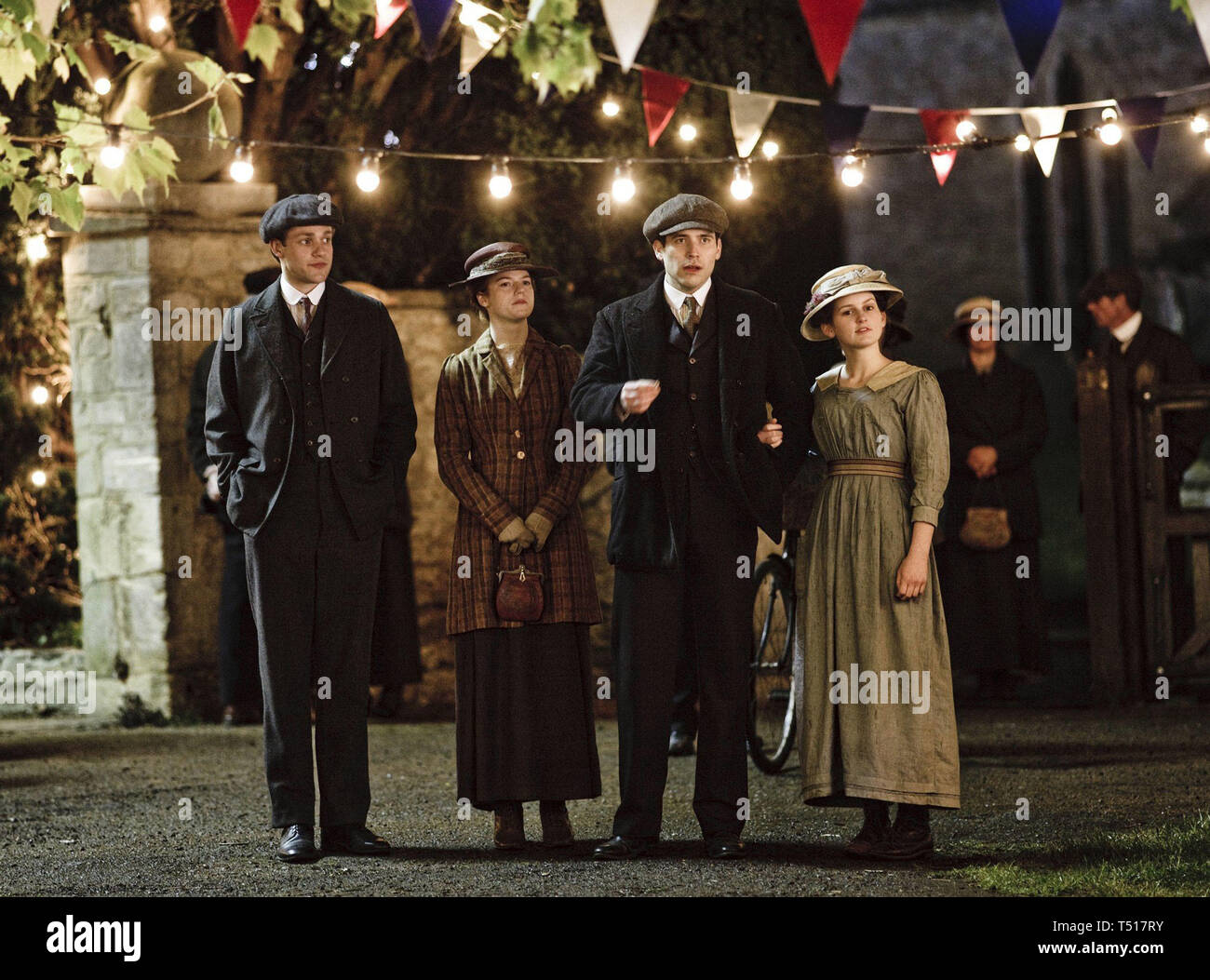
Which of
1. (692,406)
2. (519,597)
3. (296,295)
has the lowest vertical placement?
(519,597)

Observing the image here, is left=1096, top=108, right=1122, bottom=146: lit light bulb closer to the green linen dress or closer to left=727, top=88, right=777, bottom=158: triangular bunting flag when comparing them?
left=727, top=88, right=777, bottom=158: triangular bunting flag

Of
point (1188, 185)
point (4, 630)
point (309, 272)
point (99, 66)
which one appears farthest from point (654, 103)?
point (1188, 185)

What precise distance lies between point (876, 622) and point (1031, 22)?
2.05 m

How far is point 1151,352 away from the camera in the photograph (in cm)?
966

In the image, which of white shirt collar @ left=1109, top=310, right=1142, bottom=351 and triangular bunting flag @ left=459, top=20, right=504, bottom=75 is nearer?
triangular bunting flag @ left=459, top=20, right=504, bottom=75

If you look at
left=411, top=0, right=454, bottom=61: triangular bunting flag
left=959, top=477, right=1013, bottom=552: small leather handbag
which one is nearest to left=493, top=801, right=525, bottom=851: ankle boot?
left=411, top=0, right=454, bottom=61: triangular bunting flag

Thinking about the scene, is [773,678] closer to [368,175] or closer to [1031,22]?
[368,175]

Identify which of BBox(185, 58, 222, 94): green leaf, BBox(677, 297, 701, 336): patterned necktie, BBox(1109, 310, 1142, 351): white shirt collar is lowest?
BBox(677, 297, 701, 336): patterned necktie

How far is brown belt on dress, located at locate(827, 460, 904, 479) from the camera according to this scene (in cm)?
561

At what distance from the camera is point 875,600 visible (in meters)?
5.52

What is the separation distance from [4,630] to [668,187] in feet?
16.7

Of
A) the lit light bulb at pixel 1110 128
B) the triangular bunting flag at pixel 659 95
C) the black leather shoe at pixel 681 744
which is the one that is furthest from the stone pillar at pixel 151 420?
the lit light bulb at pixel 1110 128

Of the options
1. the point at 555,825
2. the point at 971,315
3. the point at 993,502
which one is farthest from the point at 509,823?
the point at 971,315
